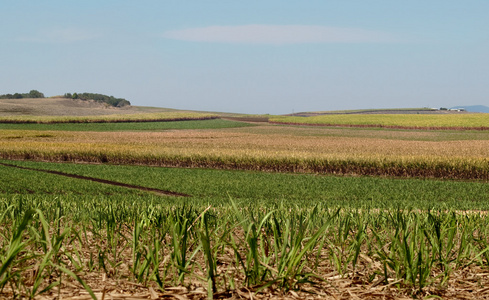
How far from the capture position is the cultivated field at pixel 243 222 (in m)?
3.49

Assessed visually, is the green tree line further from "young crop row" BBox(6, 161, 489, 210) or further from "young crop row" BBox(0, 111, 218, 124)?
"young crop row" BBox(6, 161, 489, 210)

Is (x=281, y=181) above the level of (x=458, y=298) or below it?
below

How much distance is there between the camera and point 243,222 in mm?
3475

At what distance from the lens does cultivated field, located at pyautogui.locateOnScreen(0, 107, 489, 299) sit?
3494mm

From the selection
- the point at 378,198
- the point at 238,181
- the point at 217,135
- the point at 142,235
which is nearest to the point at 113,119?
the point at 217,135

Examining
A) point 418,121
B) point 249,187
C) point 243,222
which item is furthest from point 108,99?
point 243,222

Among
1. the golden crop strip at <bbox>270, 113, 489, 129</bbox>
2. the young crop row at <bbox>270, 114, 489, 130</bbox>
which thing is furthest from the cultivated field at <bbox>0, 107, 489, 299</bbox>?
the golden crop strip at <bbox>270, 113, 489, 129</bbox>

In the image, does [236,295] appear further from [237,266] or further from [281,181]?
[281,181]

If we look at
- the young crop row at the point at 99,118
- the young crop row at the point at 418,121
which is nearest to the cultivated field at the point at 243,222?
the young crop row at the point at 418,121

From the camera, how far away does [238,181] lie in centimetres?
3138

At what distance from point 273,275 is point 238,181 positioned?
2771 centimetres

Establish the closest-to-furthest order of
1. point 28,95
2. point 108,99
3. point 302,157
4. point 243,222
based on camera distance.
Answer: point 243,222, point 302,157, point 108,99, point 28,95

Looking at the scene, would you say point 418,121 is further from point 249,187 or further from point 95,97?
point 95,97

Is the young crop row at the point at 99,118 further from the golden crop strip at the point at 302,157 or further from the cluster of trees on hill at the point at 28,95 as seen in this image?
the cluster of trees on hill at the point at 28,95
